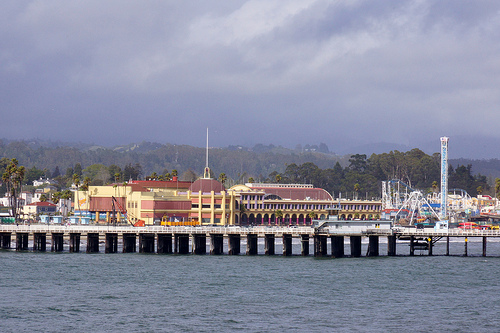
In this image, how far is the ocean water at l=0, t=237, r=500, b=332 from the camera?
5559cm

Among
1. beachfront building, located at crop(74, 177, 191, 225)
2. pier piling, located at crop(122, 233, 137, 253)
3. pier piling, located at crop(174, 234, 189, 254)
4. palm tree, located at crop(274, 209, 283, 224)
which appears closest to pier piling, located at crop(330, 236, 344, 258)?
pier piling, located at crop(174, 234, 189, 254)

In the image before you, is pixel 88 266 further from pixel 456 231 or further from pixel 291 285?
pixel 456 231

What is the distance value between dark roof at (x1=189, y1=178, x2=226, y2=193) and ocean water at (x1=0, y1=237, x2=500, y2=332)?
64623mm

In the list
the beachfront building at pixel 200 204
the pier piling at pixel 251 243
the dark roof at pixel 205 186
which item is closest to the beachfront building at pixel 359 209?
the beachfront building at pixel 200 204

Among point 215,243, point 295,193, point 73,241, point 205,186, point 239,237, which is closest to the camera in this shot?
point 239,237

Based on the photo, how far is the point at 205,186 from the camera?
163125 millimetres

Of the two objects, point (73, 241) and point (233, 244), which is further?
point (73, 241)

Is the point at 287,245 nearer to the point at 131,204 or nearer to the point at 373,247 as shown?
the point at 373,247

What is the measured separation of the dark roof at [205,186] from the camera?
162000 mm

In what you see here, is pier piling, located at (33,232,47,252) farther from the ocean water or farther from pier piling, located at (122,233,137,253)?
pier piling, located at (122,233,137,253)

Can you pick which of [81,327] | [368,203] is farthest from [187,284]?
[368,203]

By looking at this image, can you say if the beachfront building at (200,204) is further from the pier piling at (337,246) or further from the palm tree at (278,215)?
the pier piling at (337,246)

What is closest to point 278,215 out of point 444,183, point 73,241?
point 444,183

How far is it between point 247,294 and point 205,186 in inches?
3763
